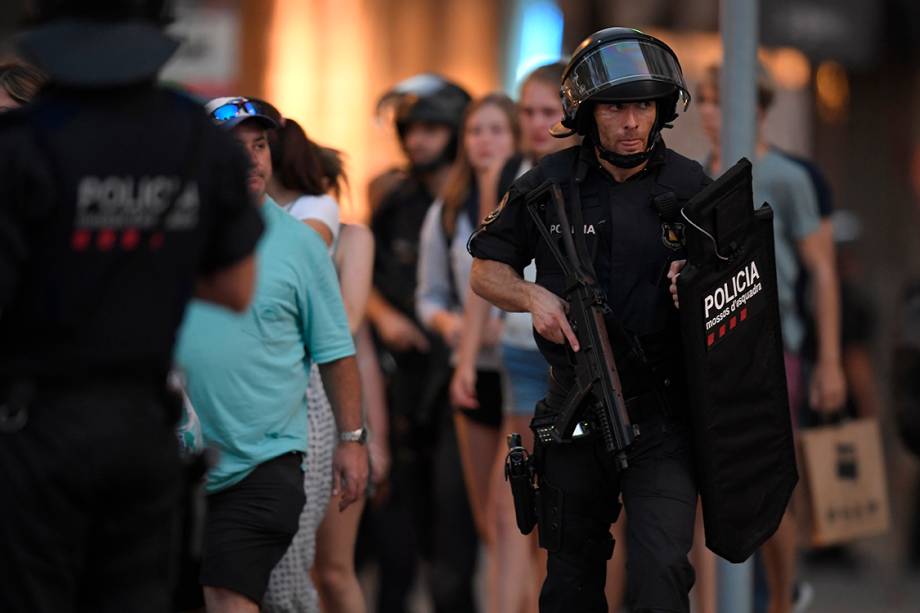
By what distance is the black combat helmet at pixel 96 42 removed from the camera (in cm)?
366

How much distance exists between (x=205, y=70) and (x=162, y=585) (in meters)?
6.95

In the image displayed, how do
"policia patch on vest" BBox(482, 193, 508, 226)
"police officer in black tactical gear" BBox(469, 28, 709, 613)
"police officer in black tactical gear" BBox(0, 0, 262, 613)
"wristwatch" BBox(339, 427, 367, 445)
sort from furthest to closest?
"wristwatch" BBox(339, 427, 367, 445)
"policia patch on vest" BBox(482, 193, 508, 226)
"police officer in black tactical gear" BBox(469, 28, 709, 613)
"police officer in black tactical gear" BBox(0, 0, 262, 613)

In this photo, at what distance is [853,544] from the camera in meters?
11.7

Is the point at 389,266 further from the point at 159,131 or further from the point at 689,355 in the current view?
the point at 159,131

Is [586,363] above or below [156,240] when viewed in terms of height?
below

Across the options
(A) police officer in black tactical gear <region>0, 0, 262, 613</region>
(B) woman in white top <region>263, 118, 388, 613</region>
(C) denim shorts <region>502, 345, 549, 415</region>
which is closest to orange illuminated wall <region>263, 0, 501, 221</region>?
(C) denim shorts <region>502, 345, 549, 415</region>

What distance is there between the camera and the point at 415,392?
329 inches

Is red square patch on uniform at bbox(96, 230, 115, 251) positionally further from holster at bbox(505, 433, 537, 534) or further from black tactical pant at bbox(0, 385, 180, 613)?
holster at bbox(505, 433, 537, 534)

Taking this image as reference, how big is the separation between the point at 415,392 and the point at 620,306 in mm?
3334

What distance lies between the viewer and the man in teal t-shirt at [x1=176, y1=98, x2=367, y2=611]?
5250 millimetres

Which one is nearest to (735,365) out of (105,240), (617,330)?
(617,330)

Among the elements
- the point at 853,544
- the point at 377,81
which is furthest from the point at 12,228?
the point at 377,81

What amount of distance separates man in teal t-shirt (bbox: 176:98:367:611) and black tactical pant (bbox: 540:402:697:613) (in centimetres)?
67

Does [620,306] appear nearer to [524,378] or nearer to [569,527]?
[569,527]
